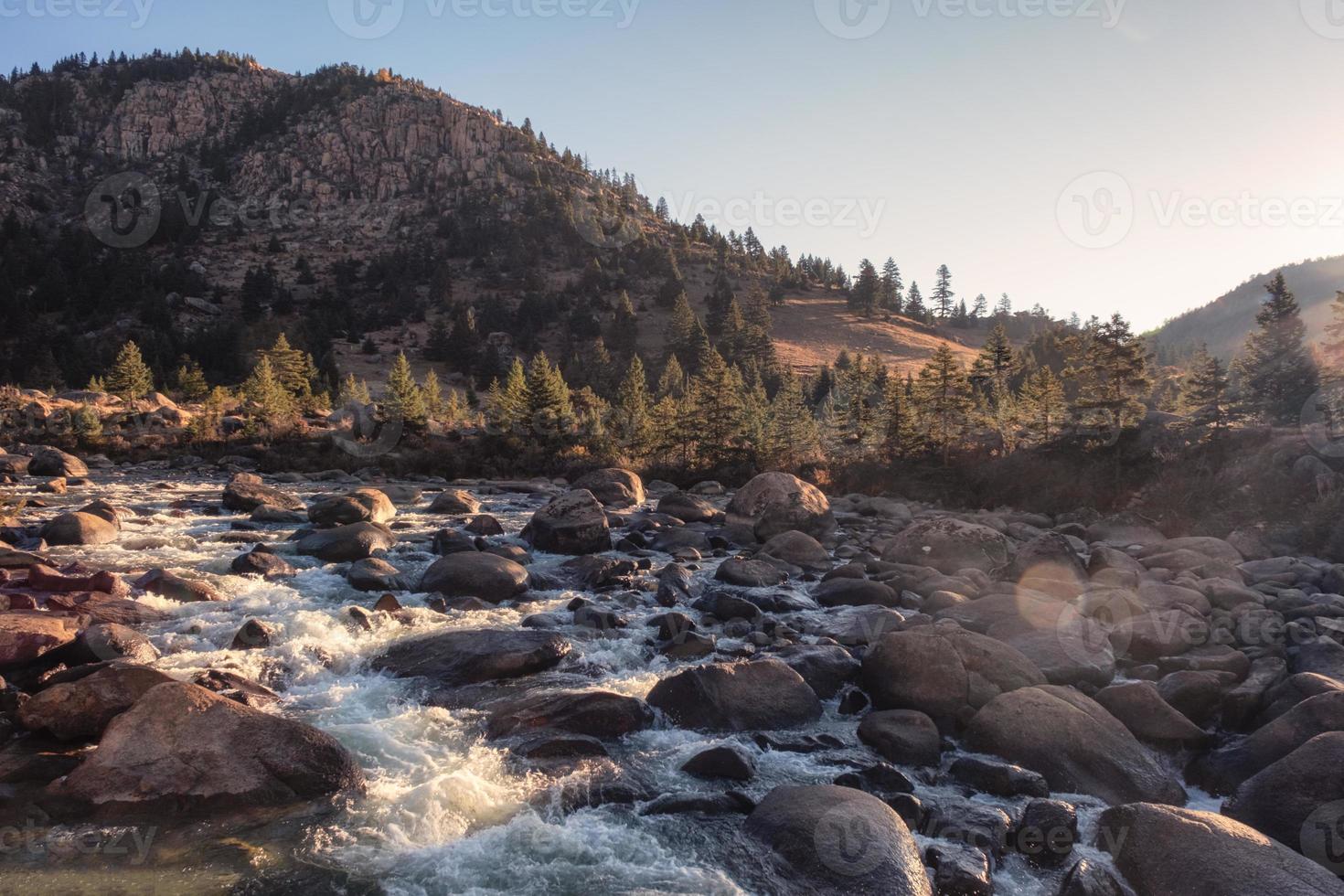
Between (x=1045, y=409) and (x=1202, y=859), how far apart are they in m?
36.2

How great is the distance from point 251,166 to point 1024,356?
164m

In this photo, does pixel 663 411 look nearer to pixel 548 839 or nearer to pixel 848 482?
pixel 848 482

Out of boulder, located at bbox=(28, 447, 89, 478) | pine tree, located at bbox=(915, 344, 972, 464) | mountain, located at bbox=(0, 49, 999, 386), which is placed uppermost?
mountain, located at bbox=(0, 49, 999, 386)

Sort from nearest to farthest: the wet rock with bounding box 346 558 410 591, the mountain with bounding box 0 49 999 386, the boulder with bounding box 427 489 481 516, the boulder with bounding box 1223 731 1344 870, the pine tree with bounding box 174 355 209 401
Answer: the boulder with bounding box 1223 731 1344 870
the wet rock with bounding box 346 558 410 591
the boulder with bounding box 427 489 481 516
the pine tree with bounding box 174 355 209 401
the mountain with bounding box 0 49 999 386

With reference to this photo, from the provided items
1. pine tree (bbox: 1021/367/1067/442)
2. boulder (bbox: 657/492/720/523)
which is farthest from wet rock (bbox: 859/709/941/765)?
pine tree (bbox: 1021/367/1067/442)

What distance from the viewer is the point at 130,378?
5791cm

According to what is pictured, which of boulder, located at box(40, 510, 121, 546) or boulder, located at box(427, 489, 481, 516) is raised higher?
boulder, located at box(40, 510, 121, 546)

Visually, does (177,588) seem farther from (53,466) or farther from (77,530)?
(53,466)

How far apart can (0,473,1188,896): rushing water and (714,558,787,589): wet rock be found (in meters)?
4.42

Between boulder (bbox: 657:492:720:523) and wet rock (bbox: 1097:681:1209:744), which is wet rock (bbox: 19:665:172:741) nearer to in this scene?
wet rock (bbox: 1097:681:1209:744)

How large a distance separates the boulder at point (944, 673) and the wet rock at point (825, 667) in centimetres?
40

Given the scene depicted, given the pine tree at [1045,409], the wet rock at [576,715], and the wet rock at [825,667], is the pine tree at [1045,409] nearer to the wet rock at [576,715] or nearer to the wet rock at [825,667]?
the wet rock at [825,667]

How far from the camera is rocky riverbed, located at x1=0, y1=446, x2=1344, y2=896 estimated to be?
6.45m

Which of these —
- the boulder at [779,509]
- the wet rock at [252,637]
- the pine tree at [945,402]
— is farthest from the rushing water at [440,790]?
the pine tree at [945,402]
